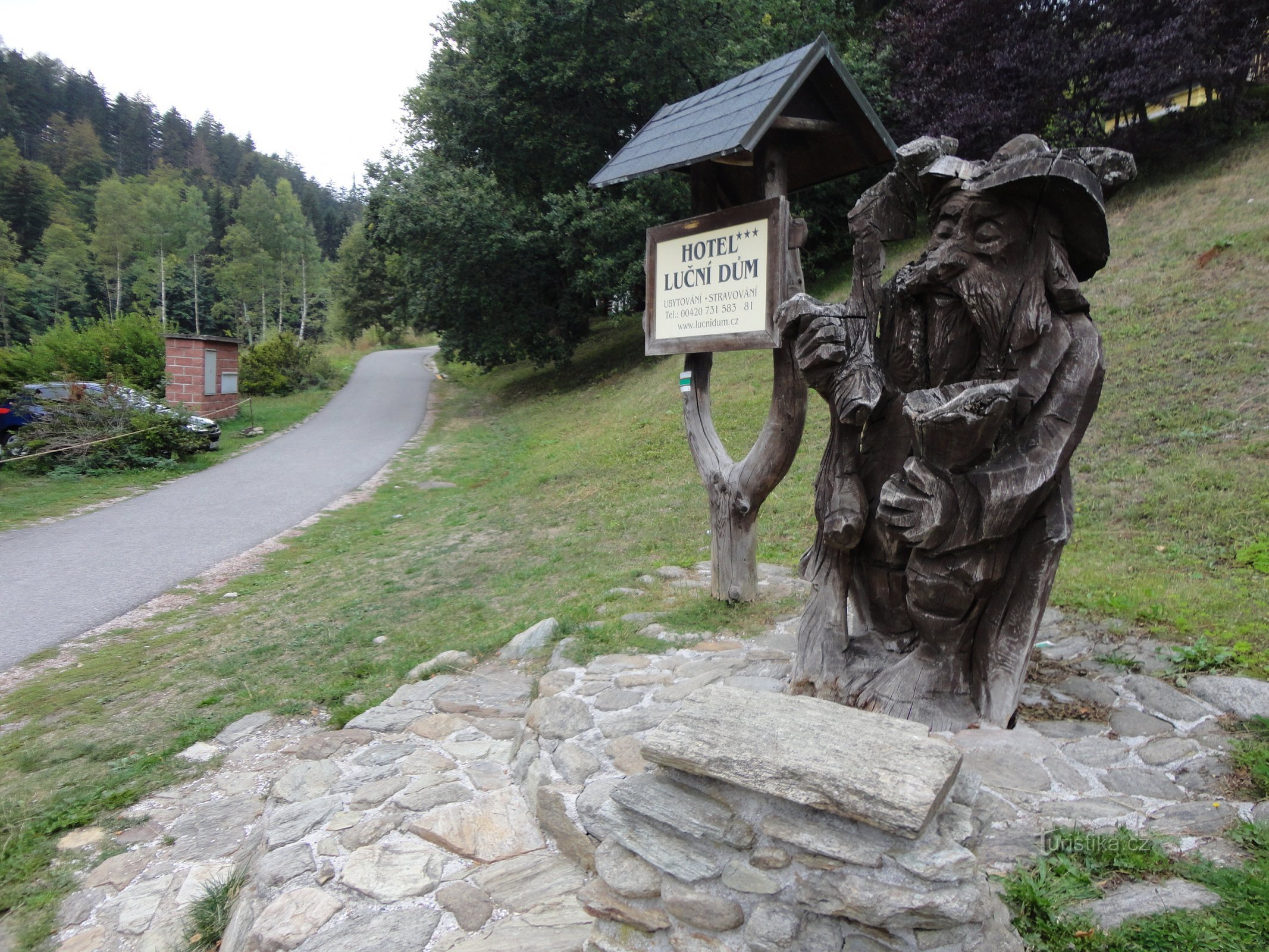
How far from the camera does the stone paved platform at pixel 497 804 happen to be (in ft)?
8.75

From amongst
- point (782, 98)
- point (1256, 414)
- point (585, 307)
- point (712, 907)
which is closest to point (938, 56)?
point (585, 307)

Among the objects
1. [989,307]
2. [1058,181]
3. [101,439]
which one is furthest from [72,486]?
[1058,181]

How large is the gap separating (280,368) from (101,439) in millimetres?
12556

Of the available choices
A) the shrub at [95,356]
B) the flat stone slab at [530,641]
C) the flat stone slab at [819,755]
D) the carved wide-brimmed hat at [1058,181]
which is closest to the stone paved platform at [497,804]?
the flat stone slab at [819,755]

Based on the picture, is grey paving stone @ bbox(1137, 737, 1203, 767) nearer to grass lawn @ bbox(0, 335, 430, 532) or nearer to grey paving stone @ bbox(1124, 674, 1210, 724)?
grey paving stone @ bbox(1124, 674, 1210, 724)

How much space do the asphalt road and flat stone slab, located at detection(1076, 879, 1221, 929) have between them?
7.28m

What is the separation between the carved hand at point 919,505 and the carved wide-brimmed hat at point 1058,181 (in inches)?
43.2

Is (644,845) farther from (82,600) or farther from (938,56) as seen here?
(938,56)

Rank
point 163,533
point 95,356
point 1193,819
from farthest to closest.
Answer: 1. point 95,356
2. point 163,533
3. point 1193,819

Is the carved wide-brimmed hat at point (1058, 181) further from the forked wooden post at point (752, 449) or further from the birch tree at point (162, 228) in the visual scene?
the birch tree at point (162, 228)

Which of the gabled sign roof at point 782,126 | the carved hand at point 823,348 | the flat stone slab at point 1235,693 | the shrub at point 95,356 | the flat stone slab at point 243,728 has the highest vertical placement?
the gabled sign roof at point 782,126

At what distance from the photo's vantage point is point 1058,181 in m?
2.87

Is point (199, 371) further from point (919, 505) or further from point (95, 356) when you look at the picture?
point (919, 505)

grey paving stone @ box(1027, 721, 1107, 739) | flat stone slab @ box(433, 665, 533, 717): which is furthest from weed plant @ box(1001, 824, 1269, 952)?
flat stone slab @ box(433, 665, 533, 717)
